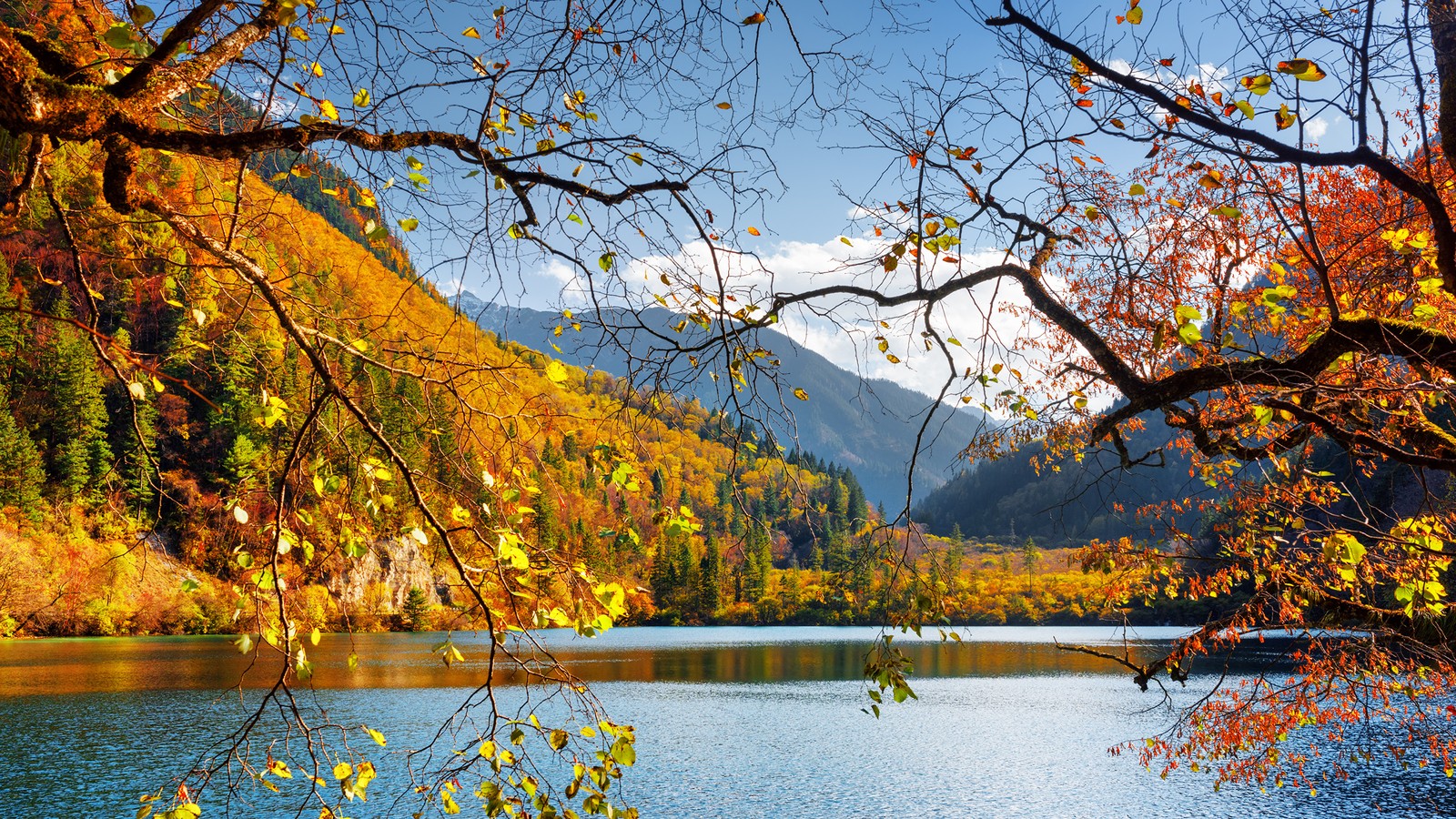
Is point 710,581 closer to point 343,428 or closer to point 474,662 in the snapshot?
point 474,662

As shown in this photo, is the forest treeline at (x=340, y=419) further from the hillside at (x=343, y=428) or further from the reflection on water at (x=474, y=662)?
the reflection on water at (x=474, y=662)

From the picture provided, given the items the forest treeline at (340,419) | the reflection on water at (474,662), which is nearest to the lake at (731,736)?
the reflection on water at (474,662)

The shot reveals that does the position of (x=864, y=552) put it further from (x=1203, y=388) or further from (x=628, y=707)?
(x=628, y=707)

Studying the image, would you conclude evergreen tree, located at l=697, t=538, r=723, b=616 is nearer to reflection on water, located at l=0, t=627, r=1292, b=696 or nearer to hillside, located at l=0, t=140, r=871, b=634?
reflection on water, located at l=0, t=627, r=1292, b=696

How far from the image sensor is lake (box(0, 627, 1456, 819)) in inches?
557

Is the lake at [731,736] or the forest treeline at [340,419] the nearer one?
the forest treeline at [340,419]

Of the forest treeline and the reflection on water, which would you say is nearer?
the forest treeline

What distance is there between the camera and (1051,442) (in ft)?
17.8

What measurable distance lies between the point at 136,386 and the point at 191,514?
3.89ft

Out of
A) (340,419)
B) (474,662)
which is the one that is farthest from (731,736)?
(340,419)

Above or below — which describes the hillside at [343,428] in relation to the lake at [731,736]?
above

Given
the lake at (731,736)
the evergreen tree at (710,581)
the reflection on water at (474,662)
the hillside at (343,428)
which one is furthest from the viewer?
the evergreen tree at (710,581)

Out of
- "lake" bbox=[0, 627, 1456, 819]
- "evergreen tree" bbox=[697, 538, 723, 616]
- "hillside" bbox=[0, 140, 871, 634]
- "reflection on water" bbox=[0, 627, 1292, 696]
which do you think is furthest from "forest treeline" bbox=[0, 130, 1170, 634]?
"evergreen tree" bbox=[697, 538, 723, 616]

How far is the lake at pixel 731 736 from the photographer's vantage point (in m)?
14.1
